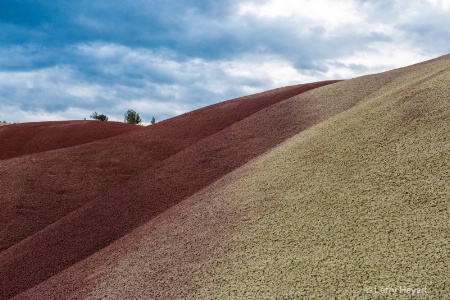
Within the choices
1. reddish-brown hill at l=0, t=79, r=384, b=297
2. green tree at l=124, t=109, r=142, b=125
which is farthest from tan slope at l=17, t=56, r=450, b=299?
green tree at l=124, t=109, r=142, b=125

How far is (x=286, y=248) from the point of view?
366 inches

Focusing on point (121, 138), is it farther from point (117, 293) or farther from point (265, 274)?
point (265, 274)

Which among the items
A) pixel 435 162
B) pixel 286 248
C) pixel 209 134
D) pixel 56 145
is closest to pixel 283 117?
pixel 209 134

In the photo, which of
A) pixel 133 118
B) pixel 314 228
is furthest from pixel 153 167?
pixel 133 118

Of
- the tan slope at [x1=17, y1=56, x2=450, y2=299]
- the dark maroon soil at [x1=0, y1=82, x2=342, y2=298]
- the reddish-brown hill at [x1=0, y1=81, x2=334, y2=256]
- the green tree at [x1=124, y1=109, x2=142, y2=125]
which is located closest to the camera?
the tan slope at [x1=17, y1=56, x2=450, y2=299]

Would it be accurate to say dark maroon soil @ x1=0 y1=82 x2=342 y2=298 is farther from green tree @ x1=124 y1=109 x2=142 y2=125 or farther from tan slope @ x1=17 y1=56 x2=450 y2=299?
green tree @ x1=124 y1=109 x2=142 y2=125

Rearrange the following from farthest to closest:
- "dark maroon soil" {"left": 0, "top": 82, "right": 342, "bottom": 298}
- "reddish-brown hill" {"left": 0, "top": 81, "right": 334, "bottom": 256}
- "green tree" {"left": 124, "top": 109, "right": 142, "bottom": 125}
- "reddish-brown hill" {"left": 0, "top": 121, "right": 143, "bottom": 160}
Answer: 1. "green tree" {"left": 124, "top": 109, "right": 142, "bottom": 125}
2. "reddish-brown hill" {"left": 0, "top": 121, "right": 143, "bottom": 160}
3. "reddish-brown hill" {"left": 0, "top": 81, "right": 334, "bottom": 256}
4. "dark maroon soil" {"left": 0, "top": 82, "right": 342, "bottom": 298}

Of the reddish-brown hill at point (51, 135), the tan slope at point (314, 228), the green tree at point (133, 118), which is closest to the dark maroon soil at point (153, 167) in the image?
the tan slope at point (314, 228)

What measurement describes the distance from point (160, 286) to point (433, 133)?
25.7 feet

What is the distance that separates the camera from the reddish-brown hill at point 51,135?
99.6ft

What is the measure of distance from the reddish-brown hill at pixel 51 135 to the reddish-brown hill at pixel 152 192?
11038mm

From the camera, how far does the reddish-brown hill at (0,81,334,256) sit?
55.4 feet

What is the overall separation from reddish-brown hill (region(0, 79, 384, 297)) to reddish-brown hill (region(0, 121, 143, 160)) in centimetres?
1104

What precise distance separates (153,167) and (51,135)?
15535mm
